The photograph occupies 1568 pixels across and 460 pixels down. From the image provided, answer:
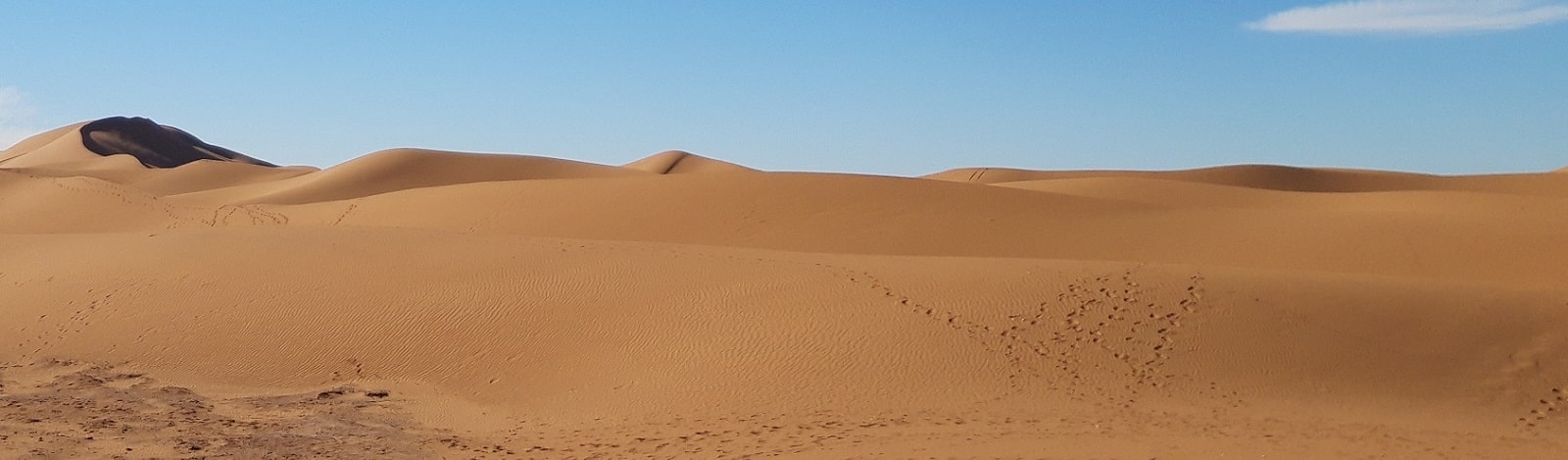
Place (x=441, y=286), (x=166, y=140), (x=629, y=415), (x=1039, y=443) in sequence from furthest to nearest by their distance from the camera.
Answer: (x=166, y=140) → (x=441, y=286) → (x=629, y=415) → (x=1039, y=443)

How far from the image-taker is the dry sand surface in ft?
36.8

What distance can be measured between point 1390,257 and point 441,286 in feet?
56.2

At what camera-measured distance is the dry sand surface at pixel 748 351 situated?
1120cm

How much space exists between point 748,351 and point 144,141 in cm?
8655

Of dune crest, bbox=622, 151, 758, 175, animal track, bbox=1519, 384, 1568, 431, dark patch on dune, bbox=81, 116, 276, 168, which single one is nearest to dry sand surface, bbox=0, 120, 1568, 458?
animal track, bbox=1519, 384, 1568, 431

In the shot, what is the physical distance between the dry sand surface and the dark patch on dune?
67.3 meters

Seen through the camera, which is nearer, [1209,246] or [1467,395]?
[1467,395]

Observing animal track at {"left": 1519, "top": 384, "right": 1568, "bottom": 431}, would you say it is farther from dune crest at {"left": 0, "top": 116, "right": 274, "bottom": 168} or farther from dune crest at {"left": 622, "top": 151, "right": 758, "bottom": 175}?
dune crest at {"left": 0, "top": 116, "right": 274, "bottom": 168}

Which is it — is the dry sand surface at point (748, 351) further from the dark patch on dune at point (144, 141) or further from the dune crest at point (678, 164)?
the dark patch on dune at point (144, 141)

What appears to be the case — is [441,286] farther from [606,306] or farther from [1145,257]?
[1145,257]

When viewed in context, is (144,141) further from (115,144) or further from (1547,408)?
(1547,408)

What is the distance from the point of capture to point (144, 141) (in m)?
87.8

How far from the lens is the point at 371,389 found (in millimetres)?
13977

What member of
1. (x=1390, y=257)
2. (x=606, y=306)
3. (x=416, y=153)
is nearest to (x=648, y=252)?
(x=606, y=306)
